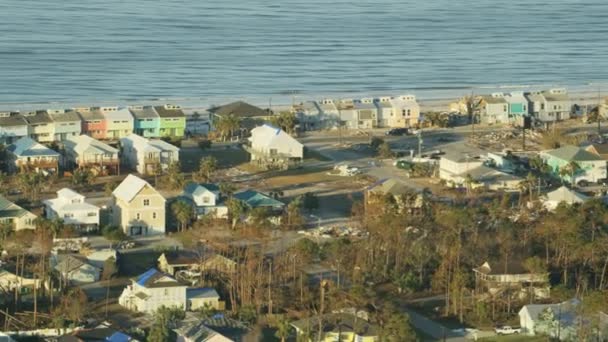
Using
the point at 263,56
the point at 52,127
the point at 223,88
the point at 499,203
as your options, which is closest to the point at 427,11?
the point at 263,56

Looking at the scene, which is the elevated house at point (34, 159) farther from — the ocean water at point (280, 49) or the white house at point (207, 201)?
the ocean water at point (280, 49)

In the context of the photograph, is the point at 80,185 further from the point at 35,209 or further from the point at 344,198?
the point at 344,198

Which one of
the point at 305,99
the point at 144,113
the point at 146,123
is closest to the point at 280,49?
the point at 305,99

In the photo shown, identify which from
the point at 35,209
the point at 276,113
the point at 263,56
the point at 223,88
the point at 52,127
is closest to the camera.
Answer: the point at 35,209

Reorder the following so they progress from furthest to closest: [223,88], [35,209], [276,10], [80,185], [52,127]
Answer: [276,10] → [223,88] → [52,127] → [80,185] → [35,209]

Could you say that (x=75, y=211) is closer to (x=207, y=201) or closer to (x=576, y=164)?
(x=207, y=201)

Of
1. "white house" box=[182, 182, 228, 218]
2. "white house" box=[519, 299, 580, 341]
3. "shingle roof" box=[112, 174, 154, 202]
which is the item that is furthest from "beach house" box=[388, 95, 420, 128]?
"white house" box=[519, 299, 580, 341]

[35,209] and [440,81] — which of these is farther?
[440,81]
